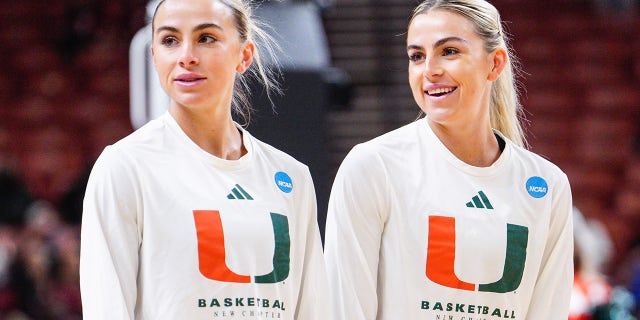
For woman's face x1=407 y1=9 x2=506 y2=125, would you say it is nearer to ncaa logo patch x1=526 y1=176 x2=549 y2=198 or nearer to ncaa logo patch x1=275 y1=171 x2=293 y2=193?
Answer: ncaa logo patch x1=526 y1=176 x2=549 y2=198

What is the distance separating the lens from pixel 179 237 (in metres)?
3.07

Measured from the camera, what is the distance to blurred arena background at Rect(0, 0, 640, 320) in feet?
38.3

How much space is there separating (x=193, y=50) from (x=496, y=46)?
94cm

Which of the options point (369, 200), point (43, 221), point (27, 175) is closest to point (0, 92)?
point (27, 175)

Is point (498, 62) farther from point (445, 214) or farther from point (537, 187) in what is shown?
point (445, 214)

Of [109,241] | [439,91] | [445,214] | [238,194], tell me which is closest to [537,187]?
[445,214]

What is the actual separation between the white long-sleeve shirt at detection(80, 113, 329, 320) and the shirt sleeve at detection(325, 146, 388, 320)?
166 millimetres

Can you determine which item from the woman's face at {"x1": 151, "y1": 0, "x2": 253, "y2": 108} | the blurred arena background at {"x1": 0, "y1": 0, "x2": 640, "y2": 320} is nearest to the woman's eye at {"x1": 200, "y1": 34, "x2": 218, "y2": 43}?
the woman's face at {"x1": 151, "y1": 0, "x2": 253, "y2": 108}

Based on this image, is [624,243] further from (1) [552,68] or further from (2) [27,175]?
(2) [27,175]

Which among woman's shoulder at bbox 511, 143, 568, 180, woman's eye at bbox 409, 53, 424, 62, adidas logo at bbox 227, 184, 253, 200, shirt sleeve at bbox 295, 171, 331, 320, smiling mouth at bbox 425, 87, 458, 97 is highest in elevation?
woman's eye at bbox 409, 53, 424, 62

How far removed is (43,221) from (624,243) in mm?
5772

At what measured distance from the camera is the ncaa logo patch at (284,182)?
3.36m

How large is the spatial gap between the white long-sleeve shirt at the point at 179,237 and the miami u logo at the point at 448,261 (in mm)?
407

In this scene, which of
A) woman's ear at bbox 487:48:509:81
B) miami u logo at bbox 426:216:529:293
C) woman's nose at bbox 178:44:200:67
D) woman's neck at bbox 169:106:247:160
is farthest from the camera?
woman's ear at bbox 487:48:509:81
